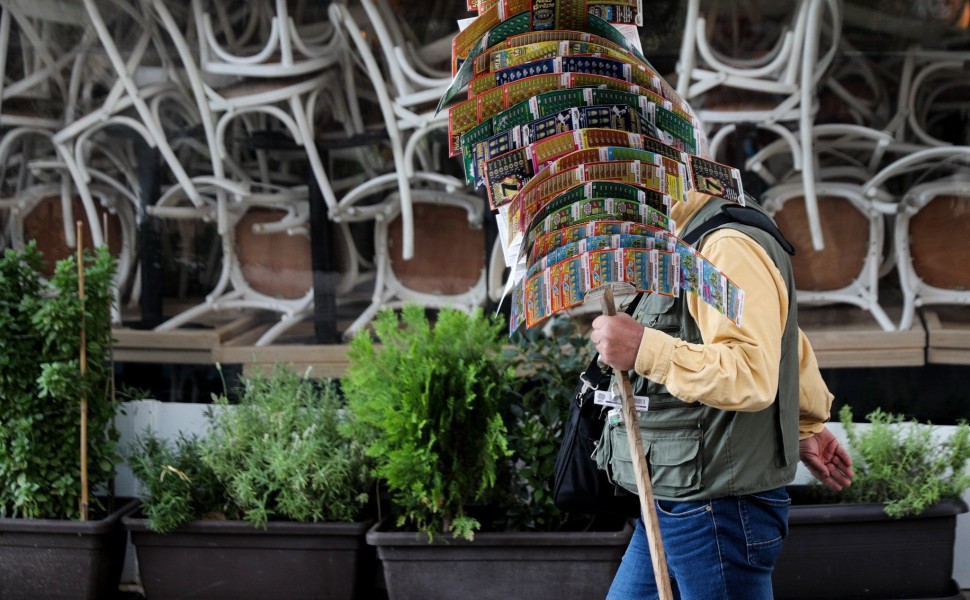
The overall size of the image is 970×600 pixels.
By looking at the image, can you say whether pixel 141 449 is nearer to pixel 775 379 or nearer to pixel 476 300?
pixel 476 300

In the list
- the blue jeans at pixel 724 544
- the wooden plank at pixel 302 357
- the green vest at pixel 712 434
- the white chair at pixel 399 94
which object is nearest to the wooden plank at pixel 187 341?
the wooden plank at pixel 302 357

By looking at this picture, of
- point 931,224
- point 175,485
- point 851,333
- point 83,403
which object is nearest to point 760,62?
point 931,224

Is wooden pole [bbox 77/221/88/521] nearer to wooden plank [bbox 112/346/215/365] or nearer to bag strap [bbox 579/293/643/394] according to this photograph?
wooden plank [bbox 112/346/215/365]

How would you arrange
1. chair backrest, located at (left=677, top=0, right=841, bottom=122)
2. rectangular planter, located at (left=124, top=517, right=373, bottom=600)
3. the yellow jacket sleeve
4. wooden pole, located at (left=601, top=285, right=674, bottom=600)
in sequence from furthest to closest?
chair backrest, located at (left=677, top=0, right=841, bottom=122) < rectangular planter, located at (left=124, top=517, right=373, bottom=600) < wooden pole, located at (left=601, top=285, right=674, bottom=600) < the yellow jacket sleeve

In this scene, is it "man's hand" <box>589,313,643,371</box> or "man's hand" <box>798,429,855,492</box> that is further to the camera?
"man's hand" <box>798,429,855,492</box>

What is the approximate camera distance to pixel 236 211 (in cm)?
468

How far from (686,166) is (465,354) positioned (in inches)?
66.9

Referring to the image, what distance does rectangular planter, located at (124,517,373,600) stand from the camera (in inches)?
151

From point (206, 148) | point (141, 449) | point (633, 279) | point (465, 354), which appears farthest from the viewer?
point (206, 148)

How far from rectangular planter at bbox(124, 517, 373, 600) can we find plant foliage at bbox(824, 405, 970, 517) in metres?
1.99

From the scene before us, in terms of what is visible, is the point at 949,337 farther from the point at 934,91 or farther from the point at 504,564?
the point at 504,564

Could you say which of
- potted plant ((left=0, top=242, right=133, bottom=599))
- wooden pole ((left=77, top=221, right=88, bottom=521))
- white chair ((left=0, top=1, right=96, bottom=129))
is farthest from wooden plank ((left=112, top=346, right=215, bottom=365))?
white chair ((left=0, top=1, right=96, bottom=129))

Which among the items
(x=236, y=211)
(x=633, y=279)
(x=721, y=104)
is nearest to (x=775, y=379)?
(x=633, y=279)

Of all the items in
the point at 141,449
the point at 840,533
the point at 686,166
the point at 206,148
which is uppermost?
the point at 206,148
